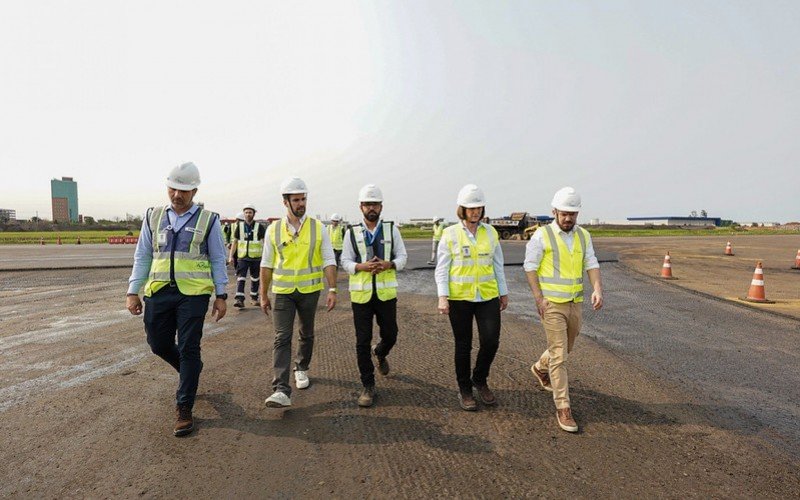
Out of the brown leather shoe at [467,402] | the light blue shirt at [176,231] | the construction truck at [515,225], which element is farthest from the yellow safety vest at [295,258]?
the construction truck at [515,225]

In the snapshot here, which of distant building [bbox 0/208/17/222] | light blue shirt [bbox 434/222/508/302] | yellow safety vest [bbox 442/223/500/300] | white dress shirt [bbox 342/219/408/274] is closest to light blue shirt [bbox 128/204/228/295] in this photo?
white dress shirt [bbox 342/219/408/274]

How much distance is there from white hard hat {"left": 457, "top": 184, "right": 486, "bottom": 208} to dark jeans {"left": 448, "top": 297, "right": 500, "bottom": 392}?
0.84 m

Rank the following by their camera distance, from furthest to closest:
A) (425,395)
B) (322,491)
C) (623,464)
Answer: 1. (425,395)
2. (623,464)
3. (322,491)

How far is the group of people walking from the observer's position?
3.49 metres

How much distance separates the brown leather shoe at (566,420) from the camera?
10.9 ft

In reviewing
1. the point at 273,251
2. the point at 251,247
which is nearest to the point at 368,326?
the point at 273,251

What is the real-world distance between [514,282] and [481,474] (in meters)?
9.71

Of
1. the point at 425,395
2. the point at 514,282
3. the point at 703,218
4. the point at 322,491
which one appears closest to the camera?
the point at 322,491

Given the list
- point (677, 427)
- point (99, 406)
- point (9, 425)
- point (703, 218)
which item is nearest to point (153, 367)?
point (99, 406)

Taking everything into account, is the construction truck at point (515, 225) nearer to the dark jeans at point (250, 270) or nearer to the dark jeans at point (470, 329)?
the dark jeans at point (250, 270)

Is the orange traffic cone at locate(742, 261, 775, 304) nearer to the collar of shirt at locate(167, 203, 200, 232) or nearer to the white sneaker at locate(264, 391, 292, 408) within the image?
the white sneaker at locate(264, 391, 292, 408)

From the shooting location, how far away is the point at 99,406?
3777mm

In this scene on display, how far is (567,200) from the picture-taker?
12.3 feet

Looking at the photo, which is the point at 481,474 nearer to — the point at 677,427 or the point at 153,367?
the point at 677,427
